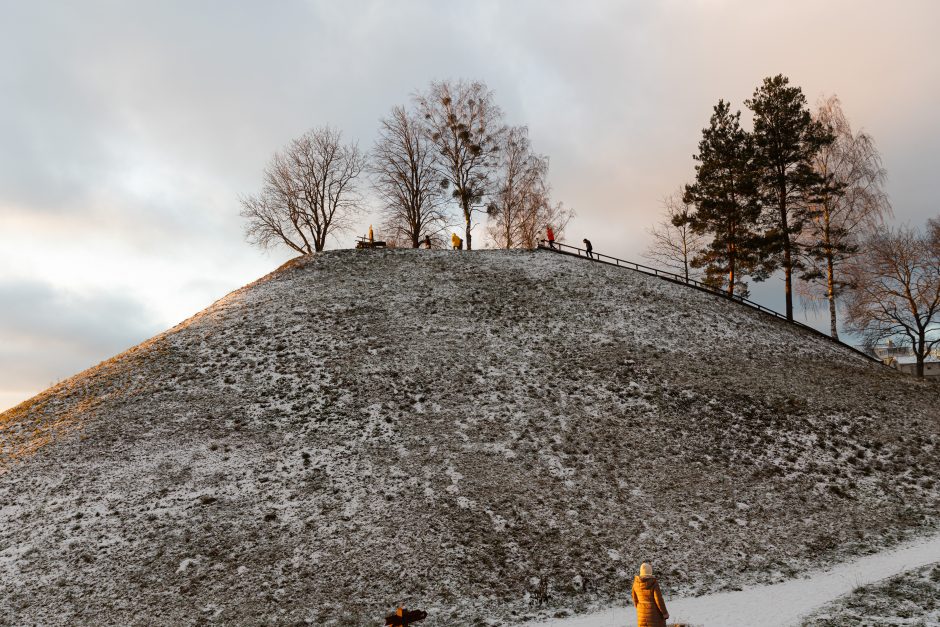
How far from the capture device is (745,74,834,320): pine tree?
30859 mm

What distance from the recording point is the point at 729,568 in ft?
38.6

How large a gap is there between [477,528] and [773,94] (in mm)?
33778

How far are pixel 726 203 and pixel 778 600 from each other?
28965mm

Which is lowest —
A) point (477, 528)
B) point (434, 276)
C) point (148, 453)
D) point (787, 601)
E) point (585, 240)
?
point (787, 601)

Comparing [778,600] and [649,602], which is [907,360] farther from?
[649,602]

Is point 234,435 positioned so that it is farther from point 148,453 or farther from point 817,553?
point 817,553

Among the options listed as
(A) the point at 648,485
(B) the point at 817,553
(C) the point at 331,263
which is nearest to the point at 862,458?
(B) the point at 817,553

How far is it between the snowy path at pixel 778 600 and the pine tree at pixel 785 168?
23.0 m

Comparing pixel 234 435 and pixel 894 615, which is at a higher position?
pixel 234 435

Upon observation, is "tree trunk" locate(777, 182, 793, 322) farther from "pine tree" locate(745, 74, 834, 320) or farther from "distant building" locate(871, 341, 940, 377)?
"distant building" locate(871, 341, 940, 377)

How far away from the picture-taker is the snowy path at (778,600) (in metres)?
9.77

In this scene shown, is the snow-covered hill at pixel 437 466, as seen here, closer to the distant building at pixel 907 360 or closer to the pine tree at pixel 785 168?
the pine tree at pixel 785 168

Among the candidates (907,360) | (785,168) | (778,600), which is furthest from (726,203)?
(907,360)

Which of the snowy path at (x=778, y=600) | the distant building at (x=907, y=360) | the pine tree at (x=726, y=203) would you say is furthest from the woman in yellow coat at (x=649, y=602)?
the distant building at (x=907, y=360)
